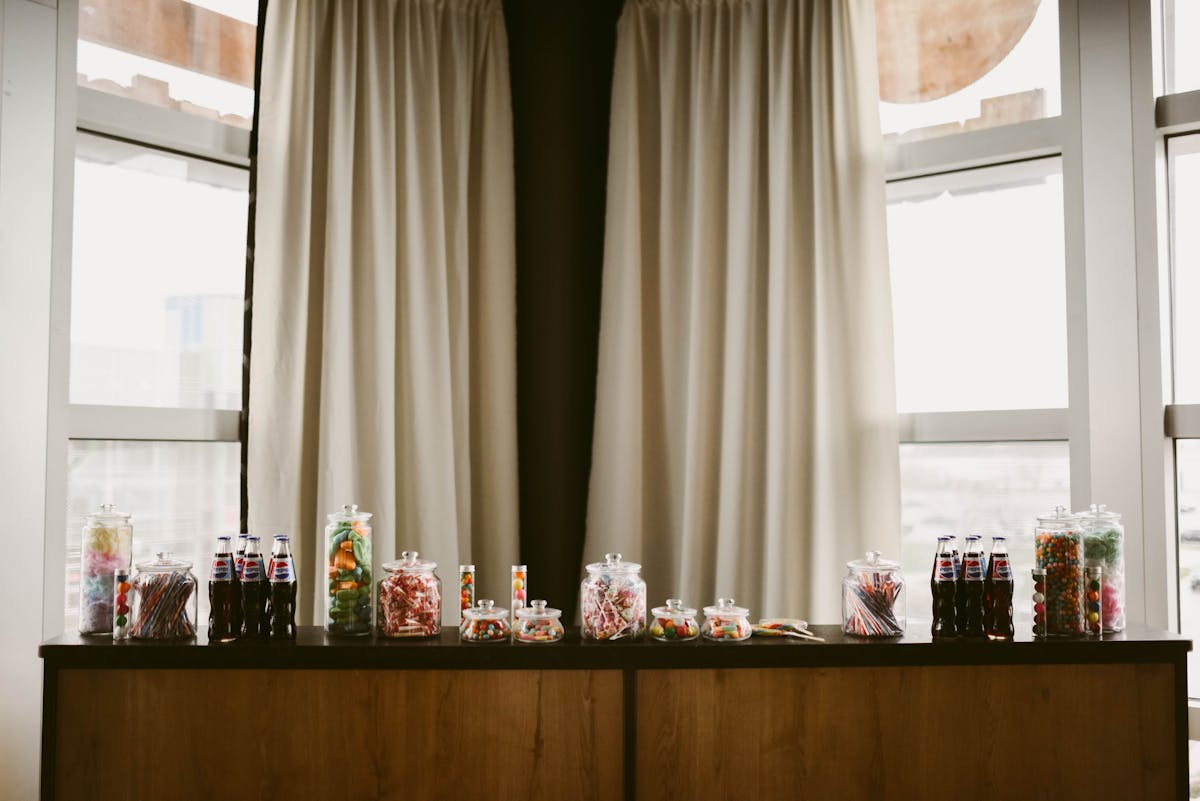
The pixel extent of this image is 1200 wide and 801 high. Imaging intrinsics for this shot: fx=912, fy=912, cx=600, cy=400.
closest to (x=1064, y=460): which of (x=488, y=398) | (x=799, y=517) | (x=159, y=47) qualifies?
(x=799, y=517)

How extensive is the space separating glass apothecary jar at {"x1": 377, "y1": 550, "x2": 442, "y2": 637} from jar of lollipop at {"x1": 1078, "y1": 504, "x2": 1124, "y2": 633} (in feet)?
4.60

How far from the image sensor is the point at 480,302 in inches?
113

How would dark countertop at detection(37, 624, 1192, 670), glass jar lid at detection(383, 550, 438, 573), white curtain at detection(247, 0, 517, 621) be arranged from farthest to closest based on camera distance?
white curtain at detection(247, 0, 517, 621) < glass jar lid at detection(383, 550, 438, 573) < dark countertop at detection(37, 624, 1192, 670)

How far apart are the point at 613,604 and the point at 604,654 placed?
105 mm

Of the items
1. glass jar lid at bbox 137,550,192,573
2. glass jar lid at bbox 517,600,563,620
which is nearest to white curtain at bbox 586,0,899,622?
glass jar lid at bbox 517,600,563,620

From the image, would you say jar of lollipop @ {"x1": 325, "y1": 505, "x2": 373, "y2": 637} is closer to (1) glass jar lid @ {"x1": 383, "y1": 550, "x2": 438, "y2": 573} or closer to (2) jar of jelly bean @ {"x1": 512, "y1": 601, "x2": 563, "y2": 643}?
(1) glass jar lid @ {"x1": 383, "y1": 550, "x2": 438, "y2": 573}

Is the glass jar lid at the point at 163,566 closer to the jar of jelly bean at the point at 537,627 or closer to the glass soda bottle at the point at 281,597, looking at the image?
the glass soda bottle at the point at 281,597

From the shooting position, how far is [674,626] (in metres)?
1.92

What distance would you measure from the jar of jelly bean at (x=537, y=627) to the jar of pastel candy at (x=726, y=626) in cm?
32

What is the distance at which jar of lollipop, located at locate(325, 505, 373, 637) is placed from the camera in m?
1.94

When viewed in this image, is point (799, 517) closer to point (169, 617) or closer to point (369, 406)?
point (369, 406)

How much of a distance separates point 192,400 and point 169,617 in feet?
2.37

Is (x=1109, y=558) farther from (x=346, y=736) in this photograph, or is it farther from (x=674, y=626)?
(x=346, y=736)

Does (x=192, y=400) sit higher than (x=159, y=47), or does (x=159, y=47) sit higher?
(x=159, y=47)
